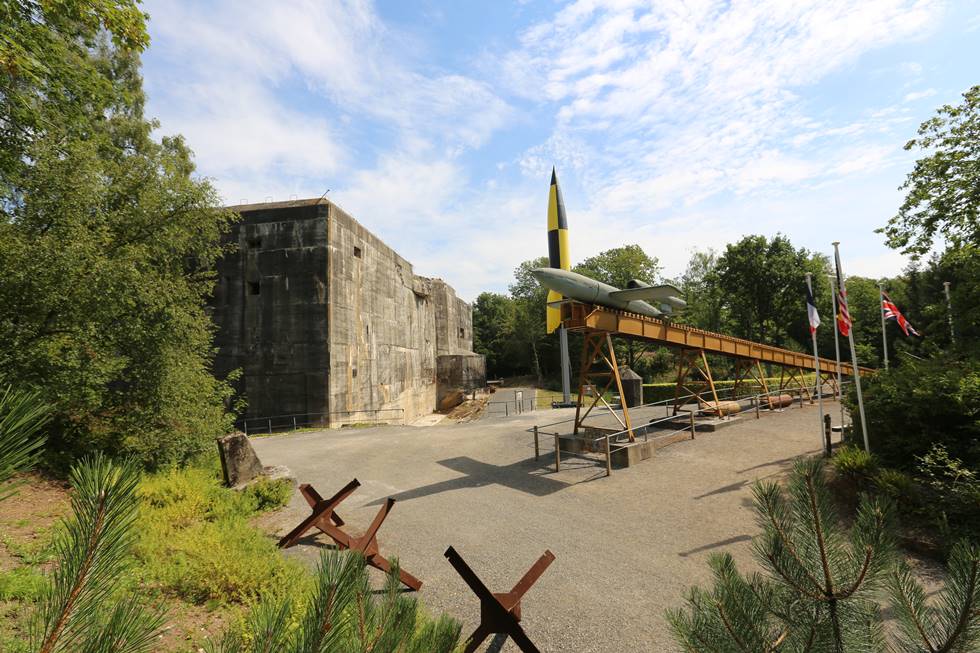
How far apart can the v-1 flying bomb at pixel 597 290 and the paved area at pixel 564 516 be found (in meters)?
4.81

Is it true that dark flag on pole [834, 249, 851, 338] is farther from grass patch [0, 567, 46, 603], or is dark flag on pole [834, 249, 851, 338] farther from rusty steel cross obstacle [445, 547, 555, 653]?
grass patch [0, 567, 46, 603]

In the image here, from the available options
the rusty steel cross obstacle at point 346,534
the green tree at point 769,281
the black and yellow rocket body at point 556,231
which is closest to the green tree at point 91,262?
the rusty steel cross obstacle at point 346,534

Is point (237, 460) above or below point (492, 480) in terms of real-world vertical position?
above

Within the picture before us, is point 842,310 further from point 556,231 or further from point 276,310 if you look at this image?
point 276,310

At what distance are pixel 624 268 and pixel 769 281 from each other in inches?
575

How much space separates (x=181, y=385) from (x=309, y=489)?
5394mm

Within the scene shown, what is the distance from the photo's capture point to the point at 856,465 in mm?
8836

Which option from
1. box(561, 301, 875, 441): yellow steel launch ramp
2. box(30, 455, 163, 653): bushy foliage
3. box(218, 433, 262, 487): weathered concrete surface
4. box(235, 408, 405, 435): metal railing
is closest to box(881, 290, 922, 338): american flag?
box(561, 301, 875, 441): yellow steel launch ramp

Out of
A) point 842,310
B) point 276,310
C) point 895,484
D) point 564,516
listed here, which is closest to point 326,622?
point 564,516

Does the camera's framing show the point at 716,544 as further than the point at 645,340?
No

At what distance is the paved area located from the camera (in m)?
5.64

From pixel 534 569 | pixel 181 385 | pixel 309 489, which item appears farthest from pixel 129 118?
pixel 534 569

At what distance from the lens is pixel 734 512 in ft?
28.1

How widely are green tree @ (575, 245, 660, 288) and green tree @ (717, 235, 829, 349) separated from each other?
30.1 ft
